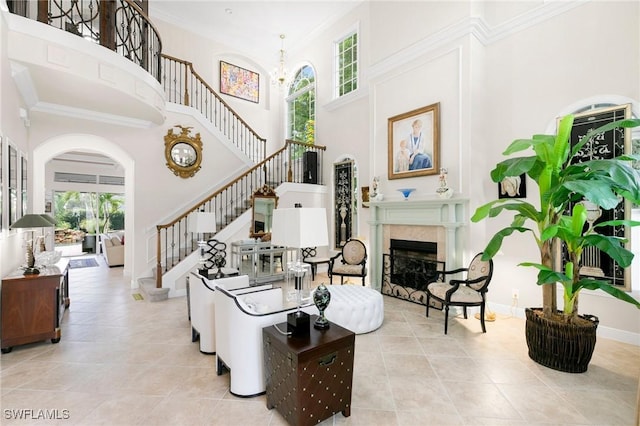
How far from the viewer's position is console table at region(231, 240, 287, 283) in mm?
5934

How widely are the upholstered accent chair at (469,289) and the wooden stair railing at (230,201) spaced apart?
425 cm

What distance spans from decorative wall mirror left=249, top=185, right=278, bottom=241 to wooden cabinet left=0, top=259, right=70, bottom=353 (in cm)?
352

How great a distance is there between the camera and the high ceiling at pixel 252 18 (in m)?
7.24

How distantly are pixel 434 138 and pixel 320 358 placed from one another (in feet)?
13.0

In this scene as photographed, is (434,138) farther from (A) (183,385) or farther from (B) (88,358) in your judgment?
(B) (88,358)

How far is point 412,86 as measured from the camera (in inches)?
202

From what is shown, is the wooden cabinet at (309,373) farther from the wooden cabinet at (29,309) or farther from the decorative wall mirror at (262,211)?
the decorative wall mirror at (262,211)

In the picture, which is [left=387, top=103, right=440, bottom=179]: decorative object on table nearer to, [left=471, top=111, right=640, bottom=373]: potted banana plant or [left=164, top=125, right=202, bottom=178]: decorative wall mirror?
[left=471, top=111, right=640, bottom=373]: potted banana plant

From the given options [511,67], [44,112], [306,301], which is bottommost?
[306,301]

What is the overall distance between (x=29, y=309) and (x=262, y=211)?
4.09 m

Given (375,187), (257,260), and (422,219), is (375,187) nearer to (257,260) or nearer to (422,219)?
(422,219)

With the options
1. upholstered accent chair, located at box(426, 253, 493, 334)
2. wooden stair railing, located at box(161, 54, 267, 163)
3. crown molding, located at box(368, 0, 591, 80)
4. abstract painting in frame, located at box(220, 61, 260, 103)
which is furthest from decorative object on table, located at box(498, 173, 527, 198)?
abstract painting in frame, located at box(220, 61, 260, 103)

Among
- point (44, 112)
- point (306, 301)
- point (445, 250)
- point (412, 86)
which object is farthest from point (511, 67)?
point (44, 112)

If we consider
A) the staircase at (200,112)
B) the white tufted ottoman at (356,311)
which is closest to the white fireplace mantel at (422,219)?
the white tufted ottoman at (356,311)
